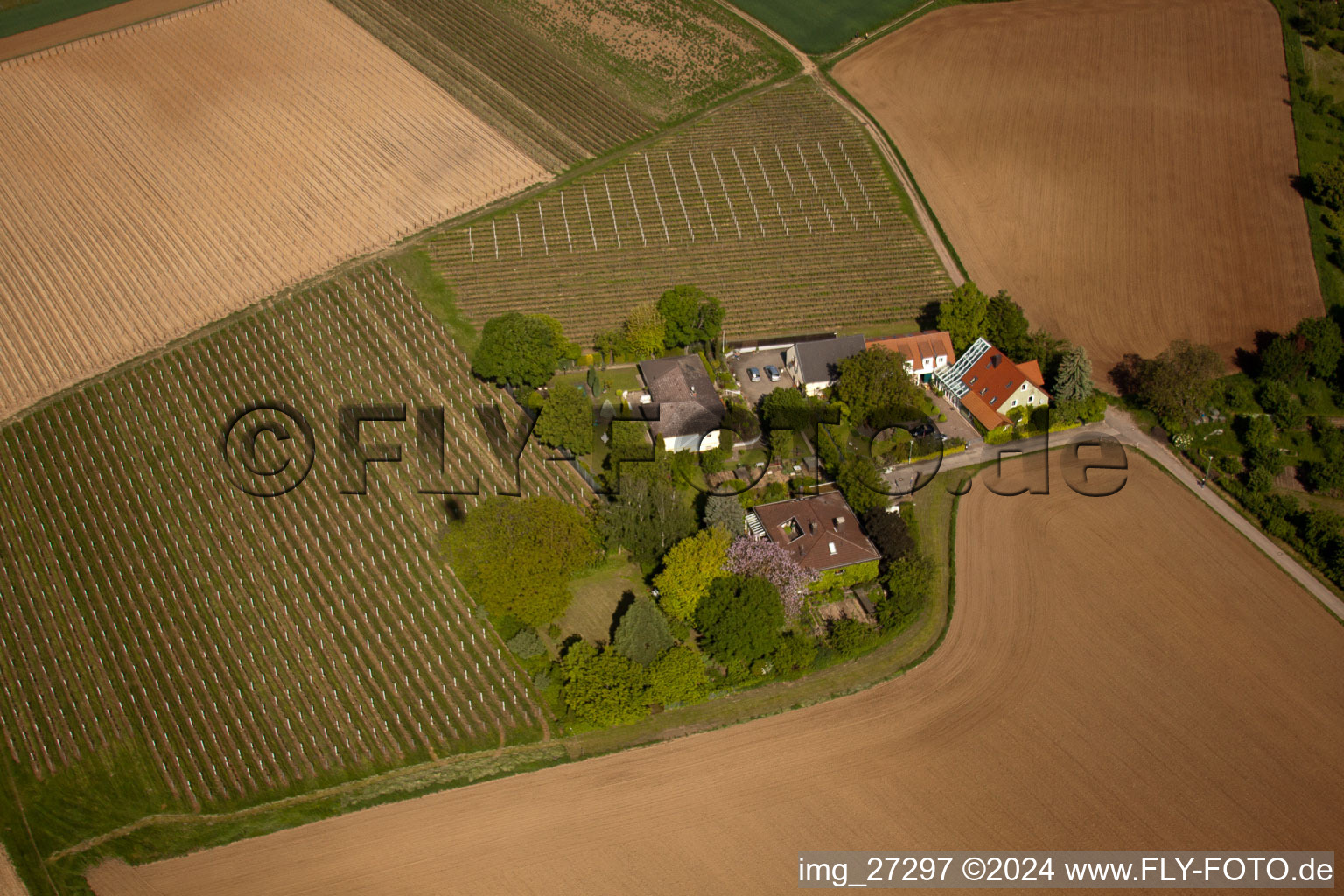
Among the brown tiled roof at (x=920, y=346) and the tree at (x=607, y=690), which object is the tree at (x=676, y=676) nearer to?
the tree at (x=607, y=690)

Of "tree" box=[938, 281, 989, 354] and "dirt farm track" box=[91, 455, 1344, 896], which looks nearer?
"dirt farm track" box=[91, 455, 1344, 896]

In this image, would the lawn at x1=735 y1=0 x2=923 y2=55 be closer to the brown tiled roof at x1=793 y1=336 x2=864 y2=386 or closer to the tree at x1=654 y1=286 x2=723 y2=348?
the tree at x1=654 y1=286 x2=723 y2=348

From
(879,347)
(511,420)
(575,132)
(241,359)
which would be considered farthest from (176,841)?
(575,132)

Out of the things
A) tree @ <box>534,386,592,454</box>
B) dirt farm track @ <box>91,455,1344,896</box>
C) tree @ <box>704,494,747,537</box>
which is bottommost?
dirt farm track @ <box>91,455,1344,896</box>

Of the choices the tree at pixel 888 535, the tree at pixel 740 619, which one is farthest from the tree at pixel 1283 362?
the tree at pixel 740 619

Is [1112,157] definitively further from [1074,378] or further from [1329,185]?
[1074,378]

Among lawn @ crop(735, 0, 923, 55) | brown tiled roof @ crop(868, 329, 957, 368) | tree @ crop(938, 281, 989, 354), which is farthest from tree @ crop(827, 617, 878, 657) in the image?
lawn @ crop(735, 0, 923, 55)
